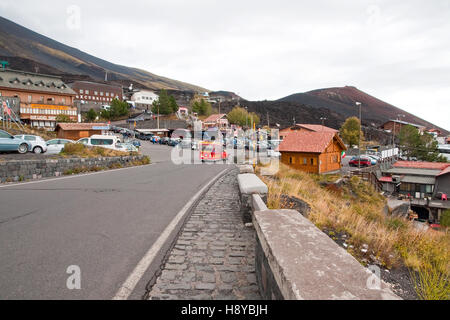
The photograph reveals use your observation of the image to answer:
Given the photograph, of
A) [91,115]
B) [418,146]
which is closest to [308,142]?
[418,146]

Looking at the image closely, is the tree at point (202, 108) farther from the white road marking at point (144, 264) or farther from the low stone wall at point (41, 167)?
the white road marking at point (144, 264)

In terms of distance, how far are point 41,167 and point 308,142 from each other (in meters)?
35.2

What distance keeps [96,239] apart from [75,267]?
3.36ft

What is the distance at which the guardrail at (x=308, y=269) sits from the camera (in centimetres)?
180

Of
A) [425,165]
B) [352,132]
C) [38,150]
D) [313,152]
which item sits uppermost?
[352,132]

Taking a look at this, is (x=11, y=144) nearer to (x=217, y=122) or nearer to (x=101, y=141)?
(x=101, y=141)

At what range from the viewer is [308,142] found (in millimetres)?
39844

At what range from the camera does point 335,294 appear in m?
1.79

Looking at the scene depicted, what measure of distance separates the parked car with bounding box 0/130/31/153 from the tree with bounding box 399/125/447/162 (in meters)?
81.8

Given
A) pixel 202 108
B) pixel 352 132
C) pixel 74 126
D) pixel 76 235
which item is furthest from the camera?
pixel 202 108

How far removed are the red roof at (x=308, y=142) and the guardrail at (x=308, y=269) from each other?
36.1 m

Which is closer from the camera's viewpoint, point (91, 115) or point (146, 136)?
point (146, 136)
